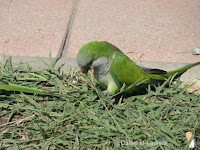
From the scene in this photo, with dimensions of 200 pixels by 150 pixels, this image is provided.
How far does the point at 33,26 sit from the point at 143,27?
1.69 m

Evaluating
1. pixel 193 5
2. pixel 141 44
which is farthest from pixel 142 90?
pixel 193 5

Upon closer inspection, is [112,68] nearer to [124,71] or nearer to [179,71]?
[124,71]

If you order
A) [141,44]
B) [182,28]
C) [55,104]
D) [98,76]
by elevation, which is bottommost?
[55,104]

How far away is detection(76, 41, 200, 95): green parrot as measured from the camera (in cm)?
205

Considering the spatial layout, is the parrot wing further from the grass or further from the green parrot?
the grass

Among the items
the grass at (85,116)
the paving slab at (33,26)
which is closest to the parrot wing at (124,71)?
the grass at (85,116)

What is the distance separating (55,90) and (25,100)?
340mm

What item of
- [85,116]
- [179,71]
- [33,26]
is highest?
[33,26]

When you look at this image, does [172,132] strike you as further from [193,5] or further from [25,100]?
[193,5]

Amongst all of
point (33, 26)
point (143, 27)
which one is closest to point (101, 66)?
point (143, 27)

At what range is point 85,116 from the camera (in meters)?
2.29

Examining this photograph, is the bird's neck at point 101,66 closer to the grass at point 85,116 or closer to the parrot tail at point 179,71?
the grass at point 85,116

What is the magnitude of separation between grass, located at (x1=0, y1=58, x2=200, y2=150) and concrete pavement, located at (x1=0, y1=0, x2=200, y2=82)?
1.32 ft

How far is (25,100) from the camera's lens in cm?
241
